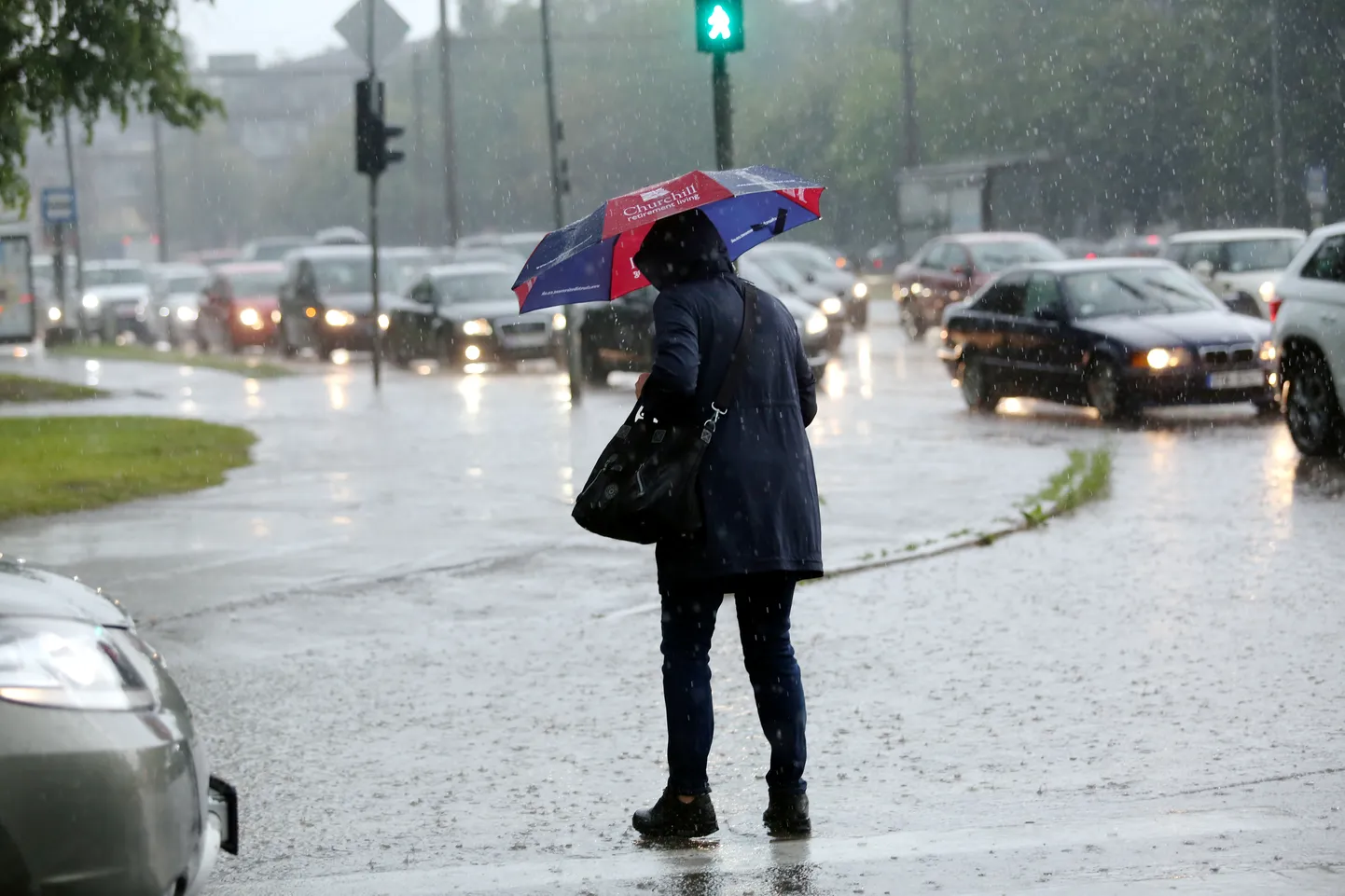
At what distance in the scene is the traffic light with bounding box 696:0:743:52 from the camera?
11078 mm

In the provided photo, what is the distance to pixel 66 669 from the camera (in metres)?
4.20

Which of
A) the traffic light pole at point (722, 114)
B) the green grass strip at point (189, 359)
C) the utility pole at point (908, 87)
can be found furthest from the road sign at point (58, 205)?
the traffic light pole at point (722, 114)

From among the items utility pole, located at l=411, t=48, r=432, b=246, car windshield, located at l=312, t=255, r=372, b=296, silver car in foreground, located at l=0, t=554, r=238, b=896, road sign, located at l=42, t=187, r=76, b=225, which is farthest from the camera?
utility pole, located at l=411, t=48, r=432, b=246

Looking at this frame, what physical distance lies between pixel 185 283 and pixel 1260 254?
26277mm

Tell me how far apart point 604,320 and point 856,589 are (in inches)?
650

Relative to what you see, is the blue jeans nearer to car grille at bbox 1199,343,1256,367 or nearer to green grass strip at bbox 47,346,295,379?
car grille at bbox 1199,343,1256,367

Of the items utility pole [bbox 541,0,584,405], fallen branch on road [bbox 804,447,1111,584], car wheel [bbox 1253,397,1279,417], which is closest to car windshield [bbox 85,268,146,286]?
utility pole [bbox 541,0,584,405]

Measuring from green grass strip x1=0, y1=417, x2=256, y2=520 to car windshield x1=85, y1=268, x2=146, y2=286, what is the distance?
3325 centimetres

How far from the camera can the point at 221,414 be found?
22219mm

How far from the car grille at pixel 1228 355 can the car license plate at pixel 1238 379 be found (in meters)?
0.08

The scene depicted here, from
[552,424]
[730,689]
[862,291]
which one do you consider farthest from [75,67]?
[862,291]

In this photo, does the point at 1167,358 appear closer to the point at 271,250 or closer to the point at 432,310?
the point at 432,310

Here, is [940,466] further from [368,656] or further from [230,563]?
[368,656]

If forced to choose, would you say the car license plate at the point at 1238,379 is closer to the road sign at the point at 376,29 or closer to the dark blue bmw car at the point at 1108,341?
the dark blue bmw car at the point at 1108,341
